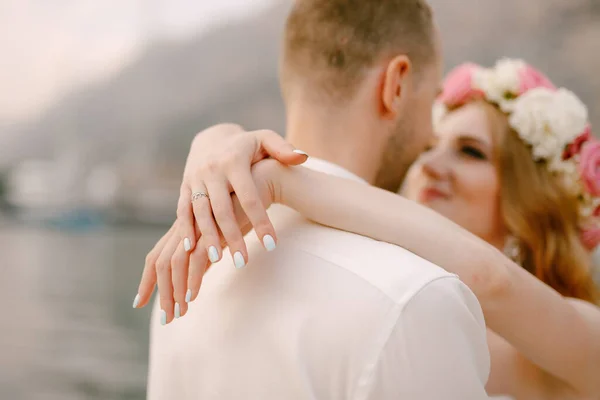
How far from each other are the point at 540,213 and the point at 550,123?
0.25 metres

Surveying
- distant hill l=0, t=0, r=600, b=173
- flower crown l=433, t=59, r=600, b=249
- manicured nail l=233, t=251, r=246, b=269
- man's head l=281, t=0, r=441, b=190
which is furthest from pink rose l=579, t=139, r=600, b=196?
manicured nail l=233, t=251, r=246, b=269

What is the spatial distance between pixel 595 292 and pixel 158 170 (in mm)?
3870

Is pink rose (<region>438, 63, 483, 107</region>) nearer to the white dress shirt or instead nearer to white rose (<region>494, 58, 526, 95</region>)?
white rose (<region>494, 58, 526, 95</region>)

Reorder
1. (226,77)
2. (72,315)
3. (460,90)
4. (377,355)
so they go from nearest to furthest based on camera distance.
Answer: (377,355), (460,90), (226,77), (72,315)

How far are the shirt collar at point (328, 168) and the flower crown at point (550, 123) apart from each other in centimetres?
89

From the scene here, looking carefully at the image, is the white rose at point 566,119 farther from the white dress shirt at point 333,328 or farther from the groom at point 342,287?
the white dress shirt at point 333,328

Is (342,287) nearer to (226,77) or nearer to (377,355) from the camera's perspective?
(377,355)

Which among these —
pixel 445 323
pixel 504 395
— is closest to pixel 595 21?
pixel 504 395

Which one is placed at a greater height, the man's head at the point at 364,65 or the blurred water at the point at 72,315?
the man's head at the point at 364,65

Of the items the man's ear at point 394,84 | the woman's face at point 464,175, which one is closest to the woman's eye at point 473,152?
the woman's face at point 464,175

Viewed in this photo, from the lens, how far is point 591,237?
1.78 metres

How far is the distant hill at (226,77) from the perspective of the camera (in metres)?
2.95

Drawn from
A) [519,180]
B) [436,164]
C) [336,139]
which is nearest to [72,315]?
[436,164]

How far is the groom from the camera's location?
763mm
